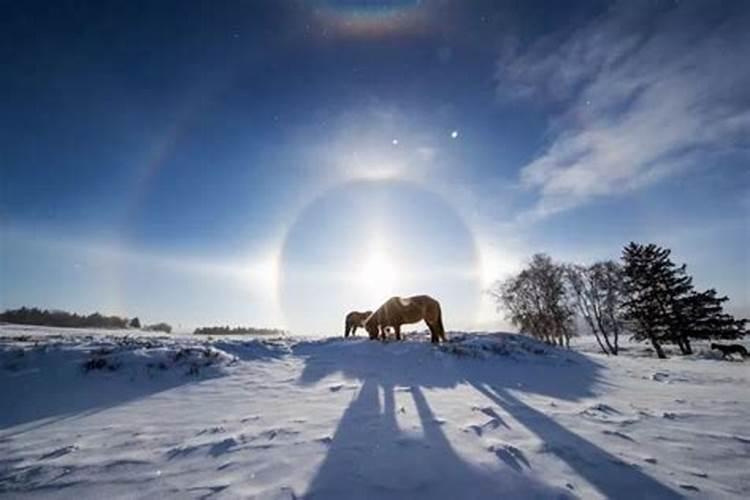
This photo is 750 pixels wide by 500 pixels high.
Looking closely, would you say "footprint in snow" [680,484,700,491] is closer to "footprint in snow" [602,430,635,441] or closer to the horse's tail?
"footprint in snow" [602,430,635,441]

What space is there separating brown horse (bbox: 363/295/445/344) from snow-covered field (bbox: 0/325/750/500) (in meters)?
5.21

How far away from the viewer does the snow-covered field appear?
3342 mm

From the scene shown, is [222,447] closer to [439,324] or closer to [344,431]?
[344,431]

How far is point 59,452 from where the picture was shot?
4.06m

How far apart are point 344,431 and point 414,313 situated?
1059 cm

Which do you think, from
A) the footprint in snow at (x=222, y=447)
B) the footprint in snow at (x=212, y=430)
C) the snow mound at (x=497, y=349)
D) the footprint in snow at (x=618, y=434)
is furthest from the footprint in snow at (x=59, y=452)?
the snow mound at (x=497, y=349)

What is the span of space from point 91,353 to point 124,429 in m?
5.15

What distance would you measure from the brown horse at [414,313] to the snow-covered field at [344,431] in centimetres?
521

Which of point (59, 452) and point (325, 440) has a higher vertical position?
point (325, 440)

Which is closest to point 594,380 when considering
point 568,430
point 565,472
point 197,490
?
point 568,430

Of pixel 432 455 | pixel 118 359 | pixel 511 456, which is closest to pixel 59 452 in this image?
pixel 432 455

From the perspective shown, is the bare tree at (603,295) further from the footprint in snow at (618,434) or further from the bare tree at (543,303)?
the footprint in snow at (618,434)

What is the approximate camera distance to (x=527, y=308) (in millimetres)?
42344

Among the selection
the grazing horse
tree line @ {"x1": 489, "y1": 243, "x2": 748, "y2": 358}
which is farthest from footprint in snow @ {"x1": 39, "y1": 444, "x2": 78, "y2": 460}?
tree line @ {"x1": 489, "y1": 243, "x2": 748, "y2": 358}
